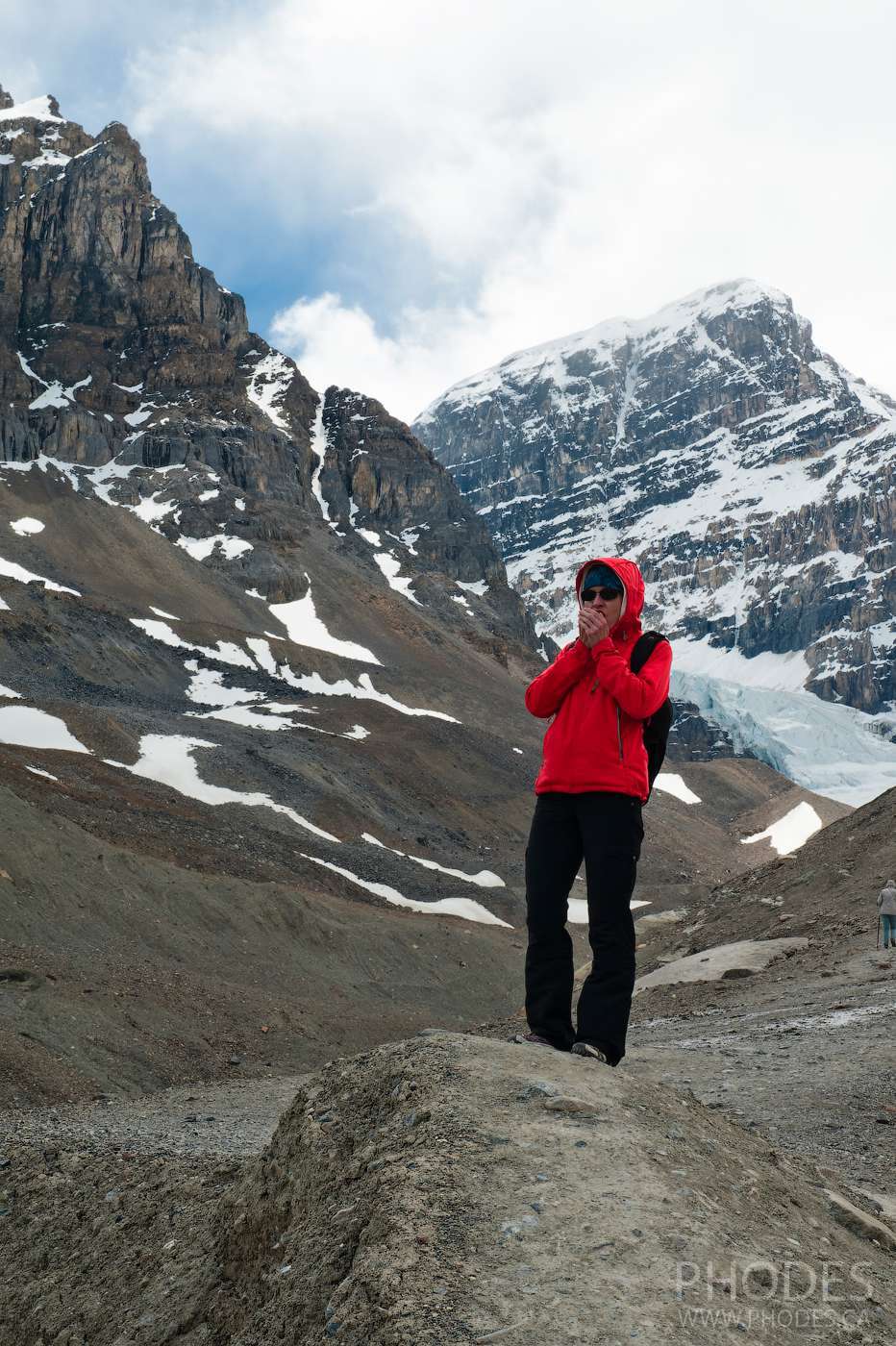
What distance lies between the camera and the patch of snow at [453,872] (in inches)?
1908

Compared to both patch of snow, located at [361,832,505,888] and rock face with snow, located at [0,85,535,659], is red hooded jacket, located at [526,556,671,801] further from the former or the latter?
rock face with snow, located at [0,85,535,659]

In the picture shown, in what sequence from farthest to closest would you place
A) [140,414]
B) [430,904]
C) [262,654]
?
[140,414]
[262,654]
[430,904]

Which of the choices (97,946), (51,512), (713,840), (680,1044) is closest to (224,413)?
(51,512)

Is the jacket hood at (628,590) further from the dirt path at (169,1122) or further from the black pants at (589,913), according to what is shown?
the dirt path at (169,1122)

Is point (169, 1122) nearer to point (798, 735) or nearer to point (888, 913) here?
point (888, 913)

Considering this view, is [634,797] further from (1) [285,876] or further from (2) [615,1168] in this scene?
(1) [285,876]

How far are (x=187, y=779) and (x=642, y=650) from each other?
4083 cm

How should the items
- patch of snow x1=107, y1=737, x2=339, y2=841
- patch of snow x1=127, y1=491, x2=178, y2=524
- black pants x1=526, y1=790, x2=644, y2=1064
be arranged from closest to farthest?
black pants x1=526, y1=790, x2=644, y2=1064 < patch of snow x1=107, y1=737, x2=339, y2=841 < patch of snow x1=127, y1=491, x2=178, y2=524

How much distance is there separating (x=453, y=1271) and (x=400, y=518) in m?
171

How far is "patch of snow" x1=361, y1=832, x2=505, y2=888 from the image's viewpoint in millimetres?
48469

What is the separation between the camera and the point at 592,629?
6.38 metres

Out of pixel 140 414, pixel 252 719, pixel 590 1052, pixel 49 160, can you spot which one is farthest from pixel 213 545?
pixel 590 1052

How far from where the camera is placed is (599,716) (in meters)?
6.24

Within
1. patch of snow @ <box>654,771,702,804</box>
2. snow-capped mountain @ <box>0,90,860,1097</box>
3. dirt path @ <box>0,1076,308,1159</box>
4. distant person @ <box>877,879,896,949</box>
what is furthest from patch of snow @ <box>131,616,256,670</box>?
distant person @ <box>877,879,896,949</box>
